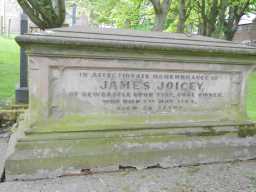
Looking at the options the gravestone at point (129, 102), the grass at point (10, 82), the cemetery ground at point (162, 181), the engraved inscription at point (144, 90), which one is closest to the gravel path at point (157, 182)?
the cemetery ground at point (162, 181)

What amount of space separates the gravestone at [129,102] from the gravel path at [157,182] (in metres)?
0.14

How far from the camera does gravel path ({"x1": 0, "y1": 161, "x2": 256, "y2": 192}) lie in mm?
3441

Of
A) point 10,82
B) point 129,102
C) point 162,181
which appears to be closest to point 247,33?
point 10,82

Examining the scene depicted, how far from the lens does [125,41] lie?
388cm

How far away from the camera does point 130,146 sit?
402 cm

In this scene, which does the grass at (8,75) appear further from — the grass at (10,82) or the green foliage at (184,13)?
the green foliage at (184,13)

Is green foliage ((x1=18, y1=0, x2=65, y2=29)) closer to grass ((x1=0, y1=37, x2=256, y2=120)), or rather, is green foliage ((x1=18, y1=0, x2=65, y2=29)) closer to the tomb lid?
the tomb lid

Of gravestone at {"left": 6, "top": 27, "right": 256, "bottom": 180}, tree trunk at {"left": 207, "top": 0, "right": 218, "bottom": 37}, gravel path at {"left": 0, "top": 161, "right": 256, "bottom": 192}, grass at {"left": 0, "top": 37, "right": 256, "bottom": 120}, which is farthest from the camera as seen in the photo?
tree trunk at {"left": 207, "top": 0, "right": 218, "bottom": 37}

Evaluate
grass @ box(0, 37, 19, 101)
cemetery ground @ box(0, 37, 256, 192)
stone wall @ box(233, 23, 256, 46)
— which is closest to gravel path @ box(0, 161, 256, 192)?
cemetery ground @ box(0, 37, 256, 192)

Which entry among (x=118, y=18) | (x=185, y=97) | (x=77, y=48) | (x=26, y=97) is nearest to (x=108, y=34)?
(x=77, y=48)

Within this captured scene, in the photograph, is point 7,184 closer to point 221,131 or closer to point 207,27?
point 221,131

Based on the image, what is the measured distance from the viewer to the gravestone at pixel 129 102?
3.73 meters

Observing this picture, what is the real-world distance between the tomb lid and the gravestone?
12mm

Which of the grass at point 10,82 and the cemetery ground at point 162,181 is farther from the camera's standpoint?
the grass at point 10,82
